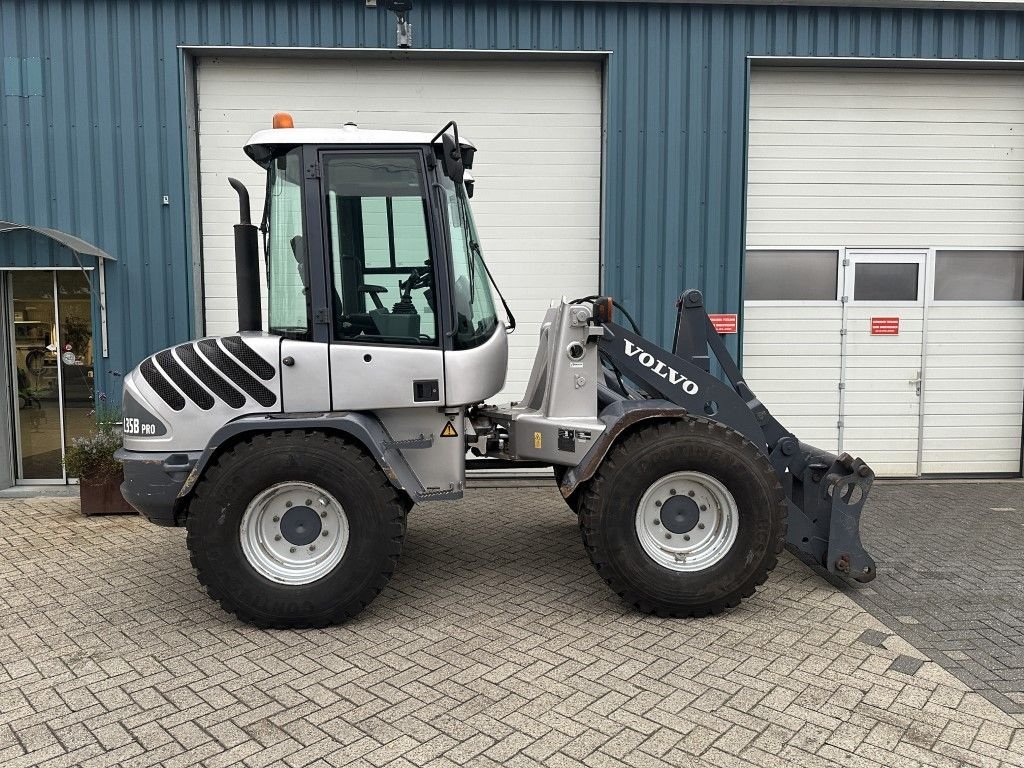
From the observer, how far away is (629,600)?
4.23 meters

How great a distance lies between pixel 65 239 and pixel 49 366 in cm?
147

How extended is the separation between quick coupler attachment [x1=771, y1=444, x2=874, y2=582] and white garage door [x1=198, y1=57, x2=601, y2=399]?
372cm

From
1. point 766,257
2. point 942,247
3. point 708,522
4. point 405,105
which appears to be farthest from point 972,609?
point 405,105

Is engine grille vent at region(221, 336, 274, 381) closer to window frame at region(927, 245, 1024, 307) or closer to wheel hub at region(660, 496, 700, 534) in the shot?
wheel hub at region(660, 496, 700, 534)

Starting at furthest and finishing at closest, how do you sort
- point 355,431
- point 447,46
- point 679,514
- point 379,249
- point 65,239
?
point 447,46, point 65,239, point 679,514, point 379,249, point 355,431

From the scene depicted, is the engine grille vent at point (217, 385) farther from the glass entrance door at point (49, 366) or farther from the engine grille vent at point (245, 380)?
the glass entrance door at point (49, 366)

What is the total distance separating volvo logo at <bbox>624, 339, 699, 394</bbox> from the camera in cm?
460

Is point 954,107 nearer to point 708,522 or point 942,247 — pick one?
point 942,247

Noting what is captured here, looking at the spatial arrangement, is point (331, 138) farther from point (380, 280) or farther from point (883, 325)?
point (883, 325)

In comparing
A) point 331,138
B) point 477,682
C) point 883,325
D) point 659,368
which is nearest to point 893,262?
point 883,325

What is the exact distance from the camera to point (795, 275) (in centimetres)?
786

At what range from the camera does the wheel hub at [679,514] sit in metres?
4.31

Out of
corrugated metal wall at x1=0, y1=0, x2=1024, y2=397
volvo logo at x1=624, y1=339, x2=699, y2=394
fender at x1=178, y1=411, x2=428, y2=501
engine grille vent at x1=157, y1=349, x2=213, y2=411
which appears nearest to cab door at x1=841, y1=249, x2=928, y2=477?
corrugated metal wall at x1=0, y1=0, x2=1024, y2=397

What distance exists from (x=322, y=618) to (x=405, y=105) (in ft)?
17.9
